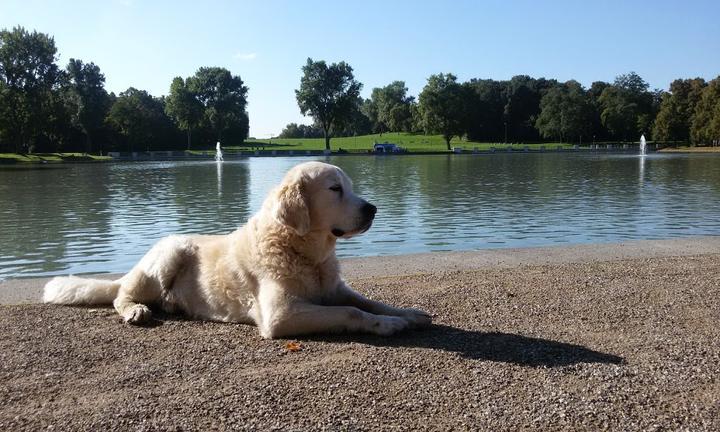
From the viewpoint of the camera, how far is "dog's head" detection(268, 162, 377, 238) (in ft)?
16.8

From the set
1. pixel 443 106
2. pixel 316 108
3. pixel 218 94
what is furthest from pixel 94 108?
pixel 443 106

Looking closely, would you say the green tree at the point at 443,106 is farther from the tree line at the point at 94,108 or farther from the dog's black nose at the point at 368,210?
the dog's black nose at the point at 368,210

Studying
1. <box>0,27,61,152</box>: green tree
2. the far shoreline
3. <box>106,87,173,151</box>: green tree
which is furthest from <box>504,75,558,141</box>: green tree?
<box>0,27,61,152</box>: green tree

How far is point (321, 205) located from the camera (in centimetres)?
516

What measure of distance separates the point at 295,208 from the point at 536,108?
451 ft

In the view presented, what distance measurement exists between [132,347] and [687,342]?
14.8 feet

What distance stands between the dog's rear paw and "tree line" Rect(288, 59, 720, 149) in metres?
104

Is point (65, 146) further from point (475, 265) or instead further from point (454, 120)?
point (475, 265)

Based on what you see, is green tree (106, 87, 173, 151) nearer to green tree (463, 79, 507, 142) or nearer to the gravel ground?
green tree (463, 79, 507, 142)

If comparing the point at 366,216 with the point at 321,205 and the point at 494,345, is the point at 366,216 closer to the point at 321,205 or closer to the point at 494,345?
the point at 321,205

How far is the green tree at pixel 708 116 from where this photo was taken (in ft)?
311

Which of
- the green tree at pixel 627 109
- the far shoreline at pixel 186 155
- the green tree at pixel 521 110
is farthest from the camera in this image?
the green tree at pixel 521 110

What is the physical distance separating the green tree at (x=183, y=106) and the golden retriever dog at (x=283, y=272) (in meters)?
104

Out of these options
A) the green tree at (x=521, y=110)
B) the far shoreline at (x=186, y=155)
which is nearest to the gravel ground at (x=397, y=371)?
the far shoreline at (x=186, y=155)
